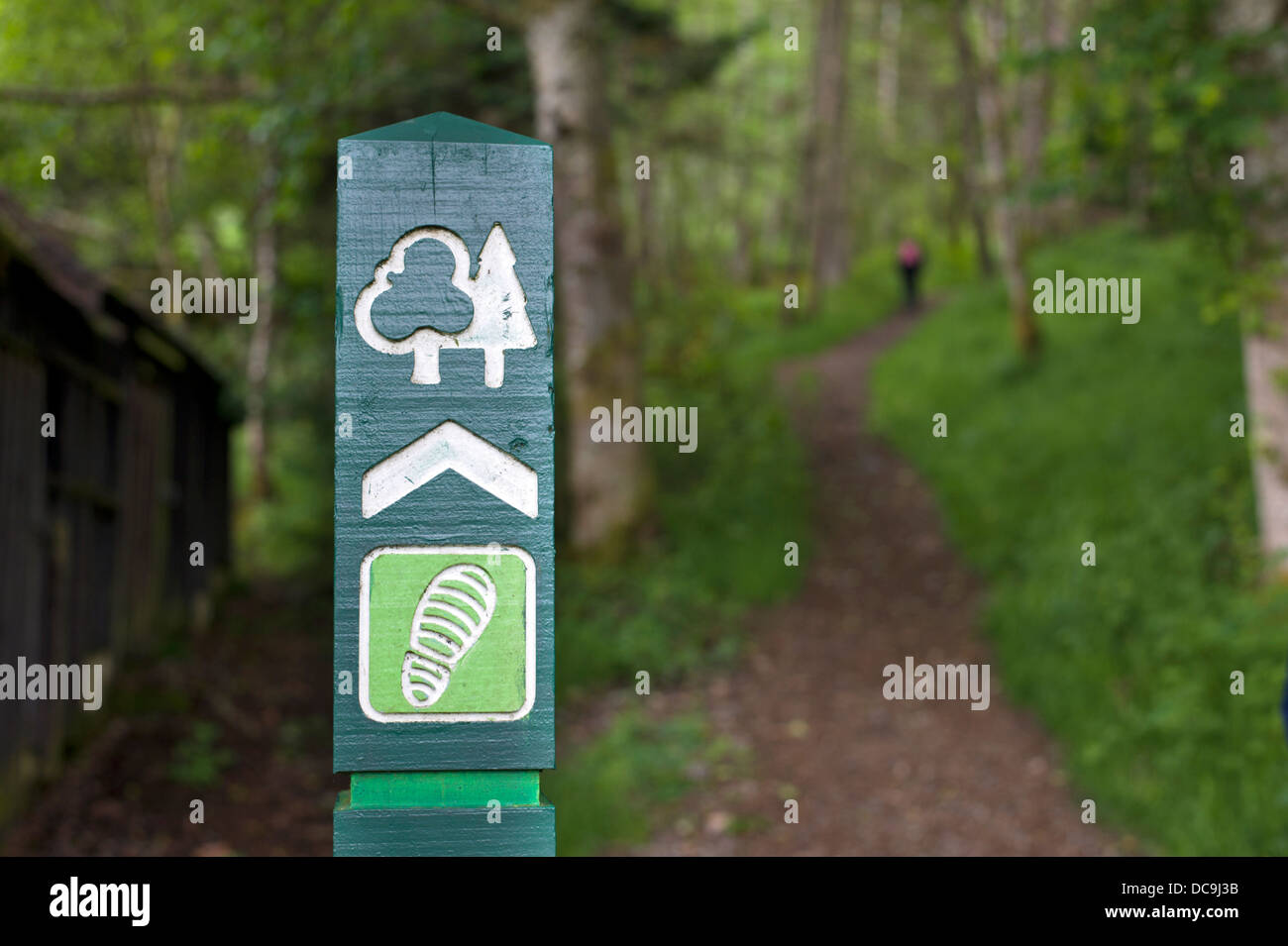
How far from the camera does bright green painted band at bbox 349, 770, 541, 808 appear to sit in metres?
2.02

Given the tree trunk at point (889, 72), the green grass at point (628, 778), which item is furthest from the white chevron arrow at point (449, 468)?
the tree trunk at point (889, 72)

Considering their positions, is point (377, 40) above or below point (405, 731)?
above

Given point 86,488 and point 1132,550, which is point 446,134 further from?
point 1132,550

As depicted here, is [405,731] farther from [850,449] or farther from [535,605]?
[850,449]

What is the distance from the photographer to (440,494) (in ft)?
6.61

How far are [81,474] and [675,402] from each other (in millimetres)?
6542

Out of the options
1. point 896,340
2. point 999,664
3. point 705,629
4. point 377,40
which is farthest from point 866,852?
point 896,340

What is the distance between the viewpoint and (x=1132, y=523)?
8.20 meters

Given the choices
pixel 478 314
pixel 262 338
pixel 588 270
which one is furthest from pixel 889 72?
pixel 478 314

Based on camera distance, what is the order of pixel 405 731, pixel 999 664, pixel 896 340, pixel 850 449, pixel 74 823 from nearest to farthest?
1. pixel 405 731
2. pixel 74 823
3. pixel 999 664
4. pixel 850 449
5. pixel 896 340

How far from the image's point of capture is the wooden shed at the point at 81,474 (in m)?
6.25

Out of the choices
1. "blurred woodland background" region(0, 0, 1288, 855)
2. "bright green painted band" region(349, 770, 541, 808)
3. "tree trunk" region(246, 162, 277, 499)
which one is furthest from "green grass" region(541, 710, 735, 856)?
"tree trunk" region(246, 162, 277, 499)

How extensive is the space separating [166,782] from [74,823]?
783 millimetres

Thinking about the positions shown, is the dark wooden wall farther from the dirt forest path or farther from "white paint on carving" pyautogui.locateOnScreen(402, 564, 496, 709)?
"white paint on carving" pyautogui.locateOnScreen(402, 564, 496, 709)
